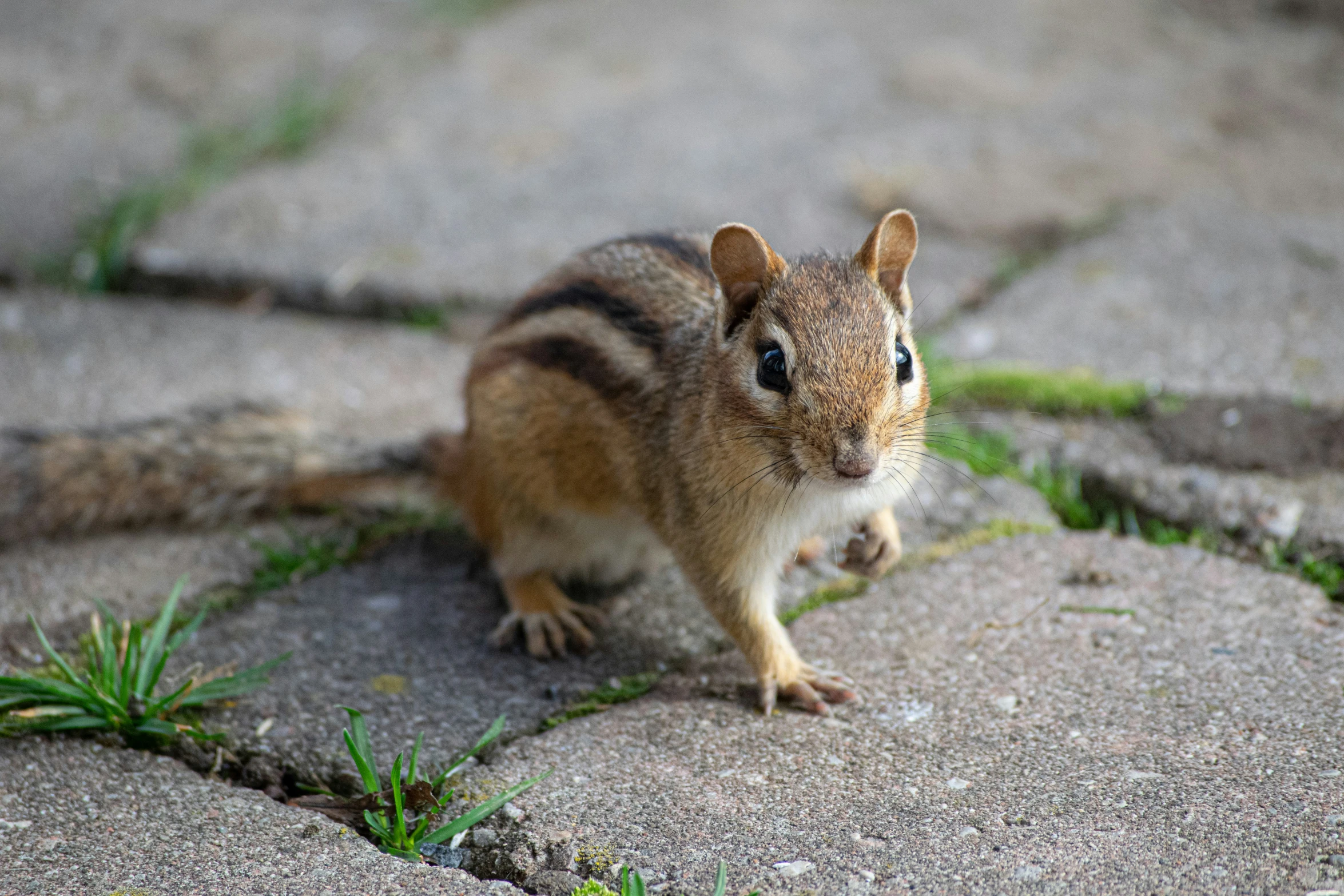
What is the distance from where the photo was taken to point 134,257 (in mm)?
4148

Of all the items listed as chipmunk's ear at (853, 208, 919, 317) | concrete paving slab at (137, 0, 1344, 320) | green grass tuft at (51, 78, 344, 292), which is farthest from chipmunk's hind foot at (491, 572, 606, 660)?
green grass tuft at (51, 78, 344, 292)

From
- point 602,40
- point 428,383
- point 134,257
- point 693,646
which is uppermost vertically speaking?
point 602,40

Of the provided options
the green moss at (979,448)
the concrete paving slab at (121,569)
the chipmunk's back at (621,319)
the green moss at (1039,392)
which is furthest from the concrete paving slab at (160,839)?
the green moss at (1039,392)

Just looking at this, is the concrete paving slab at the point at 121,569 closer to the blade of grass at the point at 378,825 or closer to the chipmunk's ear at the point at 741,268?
the blade of grass at the point at 378,825

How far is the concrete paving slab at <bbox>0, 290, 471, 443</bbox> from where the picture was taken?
3594mm

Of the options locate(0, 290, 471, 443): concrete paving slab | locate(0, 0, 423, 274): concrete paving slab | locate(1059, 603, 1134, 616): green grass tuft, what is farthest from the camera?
locate(0, 0, 423, 274): concrete paving slab

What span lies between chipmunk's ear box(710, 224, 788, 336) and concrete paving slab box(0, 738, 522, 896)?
3.83 feet

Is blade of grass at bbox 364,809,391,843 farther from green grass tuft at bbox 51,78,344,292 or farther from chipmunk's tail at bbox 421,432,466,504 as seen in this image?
green grass tuft at bbox 51,78,344,292

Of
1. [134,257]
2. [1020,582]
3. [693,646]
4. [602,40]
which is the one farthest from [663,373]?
[602,40]

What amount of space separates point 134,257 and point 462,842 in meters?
2.88

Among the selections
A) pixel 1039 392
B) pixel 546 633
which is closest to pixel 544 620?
pixel 546 633

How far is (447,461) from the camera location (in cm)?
316

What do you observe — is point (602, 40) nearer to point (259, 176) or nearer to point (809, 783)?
point (259, 176)

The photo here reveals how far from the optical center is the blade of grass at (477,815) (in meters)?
2.04
